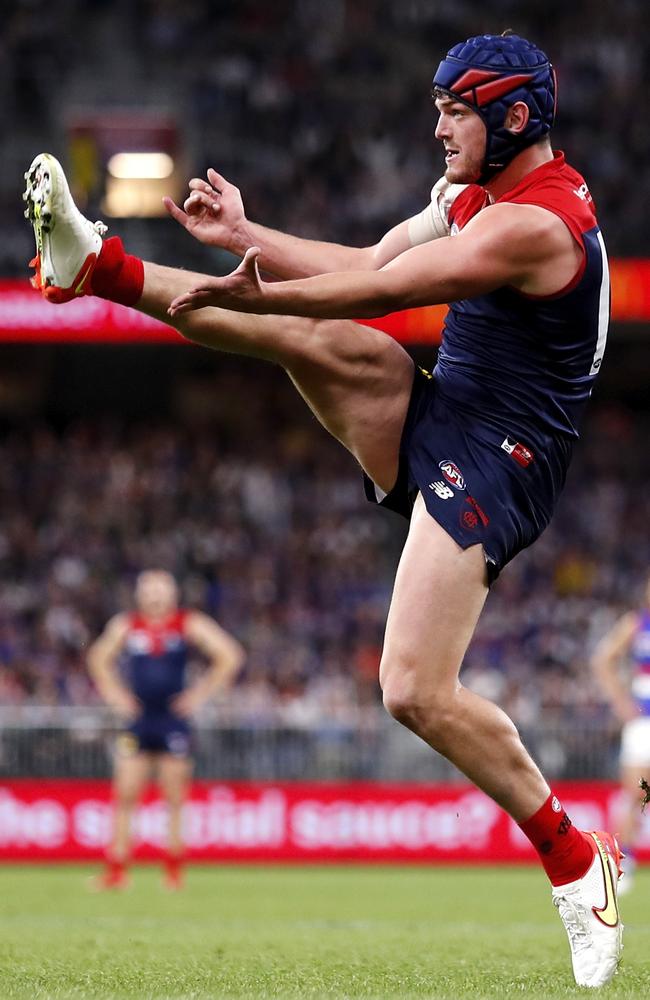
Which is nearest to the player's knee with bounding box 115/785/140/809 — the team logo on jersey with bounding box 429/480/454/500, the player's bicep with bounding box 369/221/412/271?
the player's bicep with bounding box 369/221/412/271

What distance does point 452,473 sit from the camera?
4855 millimetres

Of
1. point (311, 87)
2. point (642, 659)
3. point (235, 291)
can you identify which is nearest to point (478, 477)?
point (235, 291)

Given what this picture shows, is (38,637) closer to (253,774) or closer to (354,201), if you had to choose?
(253,774)

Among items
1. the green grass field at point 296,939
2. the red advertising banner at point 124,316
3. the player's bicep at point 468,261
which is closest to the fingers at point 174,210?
the player's bicep at point 468,261

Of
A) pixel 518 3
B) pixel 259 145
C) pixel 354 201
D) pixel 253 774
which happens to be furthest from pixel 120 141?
pixel 253 774

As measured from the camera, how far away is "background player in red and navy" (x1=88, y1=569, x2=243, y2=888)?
11.3m

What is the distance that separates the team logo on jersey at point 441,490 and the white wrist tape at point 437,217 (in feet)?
3.23

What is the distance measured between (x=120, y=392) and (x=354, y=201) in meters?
4.15

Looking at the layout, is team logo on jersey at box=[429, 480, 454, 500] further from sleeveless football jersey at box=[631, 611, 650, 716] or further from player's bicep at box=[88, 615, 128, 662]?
player's bicep at box=[88, 615, 128, 662]

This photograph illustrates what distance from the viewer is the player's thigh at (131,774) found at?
1125 centimetres

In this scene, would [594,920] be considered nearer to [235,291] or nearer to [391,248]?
[235,291]

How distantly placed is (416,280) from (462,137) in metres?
0.62

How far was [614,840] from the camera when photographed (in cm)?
512

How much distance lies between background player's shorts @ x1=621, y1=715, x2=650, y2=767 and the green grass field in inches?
35.1
